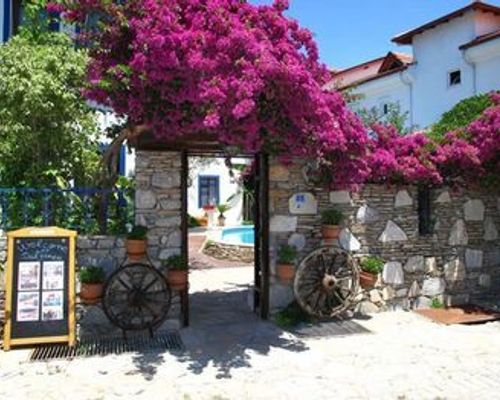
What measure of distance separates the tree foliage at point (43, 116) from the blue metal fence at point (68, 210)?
0.44 meters

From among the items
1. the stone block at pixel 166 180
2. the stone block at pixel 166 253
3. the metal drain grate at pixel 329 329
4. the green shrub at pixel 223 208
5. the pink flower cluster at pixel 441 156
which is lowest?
the metal drain grate at pixel 329 329

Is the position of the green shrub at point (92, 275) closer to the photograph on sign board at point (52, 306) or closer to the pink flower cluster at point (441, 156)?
the photograph on sign board at point (52, 306)

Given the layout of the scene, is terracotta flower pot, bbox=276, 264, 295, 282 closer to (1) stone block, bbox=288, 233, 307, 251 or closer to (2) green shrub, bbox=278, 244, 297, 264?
(2) green shrub, bbox=278, 244, 297, 264

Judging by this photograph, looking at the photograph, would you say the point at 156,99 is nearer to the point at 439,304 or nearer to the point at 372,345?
the point at 372,345

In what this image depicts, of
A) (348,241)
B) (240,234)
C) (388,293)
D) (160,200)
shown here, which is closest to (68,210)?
(160,200)

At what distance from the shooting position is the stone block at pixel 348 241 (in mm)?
8547

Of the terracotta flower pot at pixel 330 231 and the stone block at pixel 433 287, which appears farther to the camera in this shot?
the stone block at pixel 433 287

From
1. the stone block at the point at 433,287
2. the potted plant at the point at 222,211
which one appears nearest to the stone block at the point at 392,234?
the stone block at the point at 433,287

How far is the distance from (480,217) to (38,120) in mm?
7471

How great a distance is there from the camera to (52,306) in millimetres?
6859

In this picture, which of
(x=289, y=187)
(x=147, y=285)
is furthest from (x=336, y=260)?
(x=147, y=285)

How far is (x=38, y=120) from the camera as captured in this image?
7867 millimetres

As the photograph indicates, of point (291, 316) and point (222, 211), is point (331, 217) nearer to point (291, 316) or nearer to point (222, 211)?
point (291, 316)

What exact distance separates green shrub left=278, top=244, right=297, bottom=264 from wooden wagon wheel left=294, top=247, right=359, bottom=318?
0.17 meters
